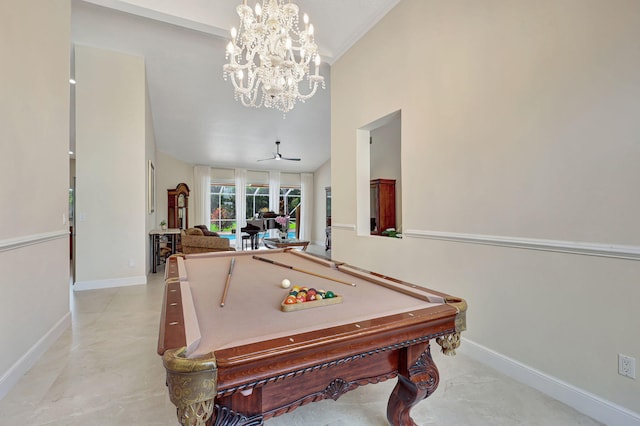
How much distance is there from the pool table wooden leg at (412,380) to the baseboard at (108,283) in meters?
4.49

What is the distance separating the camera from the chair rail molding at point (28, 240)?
1893 millimetres

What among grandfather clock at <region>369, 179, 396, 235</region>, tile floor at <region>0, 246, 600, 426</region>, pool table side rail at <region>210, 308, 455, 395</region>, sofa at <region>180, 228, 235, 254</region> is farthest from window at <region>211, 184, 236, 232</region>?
pool table side rail at <region>210, 308, 455, 395</region>

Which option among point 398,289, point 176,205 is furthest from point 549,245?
point 176,205

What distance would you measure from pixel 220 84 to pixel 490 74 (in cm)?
453

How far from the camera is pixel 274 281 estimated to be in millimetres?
1800

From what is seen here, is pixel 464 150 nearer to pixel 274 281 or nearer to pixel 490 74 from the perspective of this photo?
pixel 490 74

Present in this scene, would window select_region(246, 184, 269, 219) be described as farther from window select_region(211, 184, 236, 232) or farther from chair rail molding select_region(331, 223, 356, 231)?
chair rail molding select_region(331, 223, 356, 231)

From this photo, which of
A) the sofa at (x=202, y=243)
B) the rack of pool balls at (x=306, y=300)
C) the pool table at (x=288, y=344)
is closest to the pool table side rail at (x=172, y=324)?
the pool table at (x=288, y=344)

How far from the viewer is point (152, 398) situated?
1.84 metres

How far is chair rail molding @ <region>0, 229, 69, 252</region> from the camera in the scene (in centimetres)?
189

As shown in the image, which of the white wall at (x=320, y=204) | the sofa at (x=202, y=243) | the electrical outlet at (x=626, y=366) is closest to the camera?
the electrical outlet at (x=626, y=366)

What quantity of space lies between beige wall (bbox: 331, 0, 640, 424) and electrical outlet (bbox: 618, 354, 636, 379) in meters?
0.03

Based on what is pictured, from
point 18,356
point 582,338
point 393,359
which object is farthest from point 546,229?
point 18,356

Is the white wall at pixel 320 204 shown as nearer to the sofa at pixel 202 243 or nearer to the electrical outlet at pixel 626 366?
the sofa at pixel 202 243
